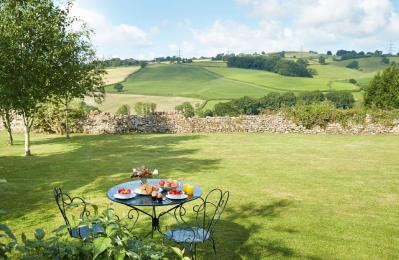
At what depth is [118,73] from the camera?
77250 millimetres

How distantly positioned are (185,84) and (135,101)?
64.1 ft

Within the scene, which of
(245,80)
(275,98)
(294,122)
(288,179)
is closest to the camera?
(288,179)

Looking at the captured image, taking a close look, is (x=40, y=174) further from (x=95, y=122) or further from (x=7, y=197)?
→ (x=95, y=122)

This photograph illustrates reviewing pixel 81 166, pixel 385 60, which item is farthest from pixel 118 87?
pixel 385 60

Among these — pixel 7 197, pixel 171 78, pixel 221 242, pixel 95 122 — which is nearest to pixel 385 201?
pixel 221 242

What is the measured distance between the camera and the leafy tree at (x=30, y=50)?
49.3 ft

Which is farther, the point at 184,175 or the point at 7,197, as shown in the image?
the point at 184,175

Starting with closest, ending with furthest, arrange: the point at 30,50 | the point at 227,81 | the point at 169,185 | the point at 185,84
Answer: the point at 169,185 → the point at 30,50 → the point at 185,84 → the point at 227,81

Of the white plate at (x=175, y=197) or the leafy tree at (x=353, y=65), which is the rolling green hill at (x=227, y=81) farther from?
the white plate at (x=175, y=197)

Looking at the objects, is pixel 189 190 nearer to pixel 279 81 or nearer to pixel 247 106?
pixel 247 106

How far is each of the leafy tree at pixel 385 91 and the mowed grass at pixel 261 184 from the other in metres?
13.7

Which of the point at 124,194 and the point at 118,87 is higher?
the point at 118,87

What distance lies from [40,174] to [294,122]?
19055 mm

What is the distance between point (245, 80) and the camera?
72.6m
